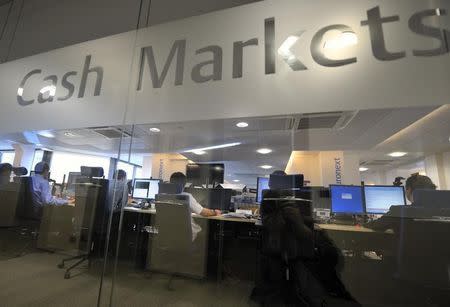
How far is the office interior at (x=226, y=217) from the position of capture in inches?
58.6

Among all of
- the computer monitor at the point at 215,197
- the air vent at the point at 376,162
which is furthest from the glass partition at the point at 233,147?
the computer monitor at the point at 215,197

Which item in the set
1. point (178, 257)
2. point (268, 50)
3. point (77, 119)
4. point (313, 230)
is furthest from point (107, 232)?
point (268, 50)

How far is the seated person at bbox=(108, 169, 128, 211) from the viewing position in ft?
6.43

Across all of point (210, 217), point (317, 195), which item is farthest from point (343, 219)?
point (210, 217)

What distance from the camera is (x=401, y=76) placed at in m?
1.20

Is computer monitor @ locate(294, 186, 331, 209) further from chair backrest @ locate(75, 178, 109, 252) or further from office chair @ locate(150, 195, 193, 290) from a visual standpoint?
chair backrest @ locate(75, 178, 109, 252)

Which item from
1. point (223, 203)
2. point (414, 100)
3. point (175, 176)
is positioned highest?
point (414, 100)

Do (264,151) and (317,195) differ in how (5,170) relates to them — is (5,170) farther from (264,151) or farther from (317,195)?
(317,195)

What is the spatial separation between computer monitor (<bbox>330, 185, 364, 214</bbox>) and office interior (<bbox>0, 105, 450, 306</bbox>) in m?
0.03

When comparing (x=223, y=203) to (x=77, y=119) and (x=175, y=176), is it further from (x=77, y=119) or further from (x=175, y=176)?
(x=77, y=119)

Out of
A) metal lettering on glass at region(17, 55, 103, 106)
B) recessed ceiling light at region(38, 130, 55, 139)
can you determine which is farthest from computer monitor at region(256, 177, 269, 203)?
recessed ceiling light at region(38, 130, 55, 139)

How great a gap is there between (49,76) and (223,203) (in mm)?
2289

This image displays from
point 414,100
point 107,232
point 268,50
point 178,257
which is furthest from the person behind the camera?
point 178,257

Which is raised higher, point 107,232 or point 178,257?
point 107,232
